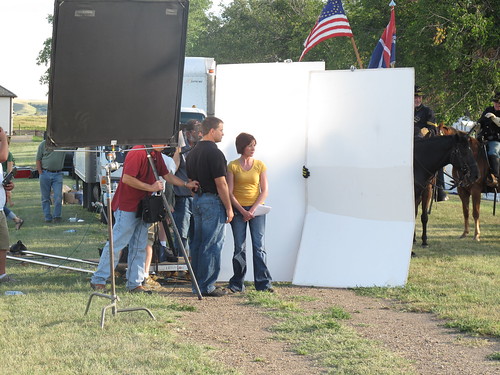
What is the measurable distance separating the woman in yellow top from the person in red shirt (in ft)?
2.01

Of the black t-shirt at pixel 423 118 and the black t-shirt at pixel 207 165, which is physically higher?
the black t-shirt at pixel 423 118

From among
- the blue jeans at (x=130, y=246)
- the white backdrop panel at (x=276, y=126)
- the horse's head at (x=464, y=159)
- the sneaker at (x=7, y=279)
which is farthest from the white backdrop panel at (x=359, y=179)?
the horse's head at (x=464, y=159)

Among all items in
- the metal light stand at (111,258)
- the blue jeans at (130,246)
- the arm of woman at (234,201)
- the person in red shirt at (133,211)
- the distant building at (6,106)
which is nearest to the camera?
the metal light stand at (111,258)

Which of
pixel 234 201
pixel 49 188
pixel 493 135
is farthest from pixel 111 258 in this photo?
pixel 49 188

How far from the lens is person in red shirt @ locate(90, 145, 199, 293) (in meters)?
9.20

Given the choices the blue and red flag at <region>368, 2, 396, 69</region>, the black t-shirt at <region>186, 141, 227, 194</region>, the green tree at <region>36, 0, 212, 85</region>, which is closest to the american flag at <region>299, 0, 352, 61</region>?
the blue and red flag at <region>368, 2, 396, 69</region>

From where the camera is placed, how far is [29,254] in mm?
11938

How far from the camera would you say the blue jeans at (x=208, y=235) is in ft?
A: 31.4

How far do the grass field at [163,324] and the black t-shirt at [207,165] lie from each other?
1.36m

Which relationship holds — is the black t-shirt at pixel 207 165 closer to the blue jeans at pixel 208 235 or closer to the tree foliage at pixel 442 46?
the blue jeans at pixel 208 235

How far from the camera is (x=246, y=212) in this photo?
978 centimetres

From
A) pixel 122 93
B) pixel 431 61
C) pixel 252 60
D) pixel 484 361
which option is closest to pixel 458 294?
pixel 484 361

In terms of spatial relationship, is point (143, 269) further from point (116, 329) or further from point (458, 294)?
point (458, 294)

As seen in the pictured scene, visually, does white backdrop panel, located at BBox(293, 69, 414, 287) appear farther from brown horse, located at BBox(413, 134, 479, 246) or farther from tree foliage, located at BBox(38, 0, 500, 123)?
tree foliage, located at BBox(38, 0, 500, 123)
